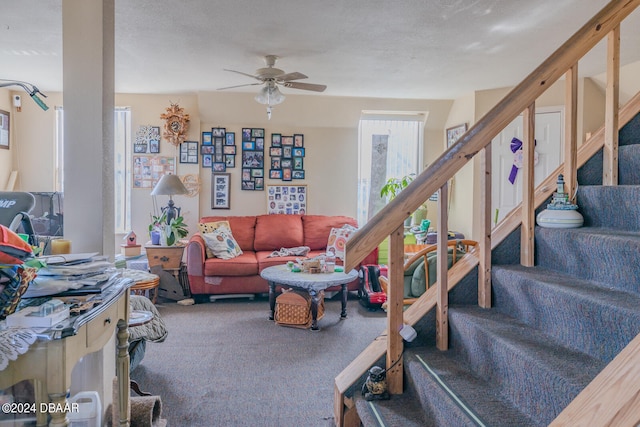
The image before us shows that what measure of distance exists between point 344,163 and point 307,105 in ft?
3.29

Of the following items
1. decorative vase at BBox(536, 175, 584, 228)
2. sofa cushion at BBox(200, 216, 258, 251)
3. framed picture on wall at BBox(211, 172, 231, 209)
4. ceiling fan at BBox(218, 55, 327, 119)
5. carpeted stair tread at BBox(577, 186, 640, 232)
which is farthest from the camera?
framed picture on wall at BBox(211, 172, 231, 209)

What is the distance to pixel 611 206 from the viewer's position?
1.92m

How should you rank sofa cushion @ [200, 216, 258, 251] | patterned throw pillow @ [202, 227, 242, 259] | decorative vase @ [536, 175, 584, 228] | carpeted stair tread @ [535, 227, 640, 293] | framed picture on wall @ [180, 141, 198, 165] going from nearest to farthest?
1. carpeted stair tread @ [535, 227, 640, 293]
2. decorative vase @ [536, 175, 584, 228]
3. patterned throw pillow @ [202, 227, 242, 259]
4. sofa cushion @ [200, 216, 258, 251]
5. framed picture on wall @ [180, 141, 198, 165]

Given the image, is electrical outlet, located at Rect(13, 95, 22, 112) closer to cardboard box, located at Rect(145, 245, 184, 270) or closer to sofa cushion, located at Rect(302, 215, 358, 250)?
cardboard box, located at Rect(145, 245, 184, 270)

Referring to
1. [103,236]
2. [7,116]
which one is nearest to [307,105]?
[7,116]

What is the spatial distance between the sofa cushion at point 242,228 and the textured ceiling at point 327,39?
1.74 meters

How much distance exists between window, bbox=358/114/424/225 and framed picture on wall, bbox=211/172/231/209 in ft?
6.47

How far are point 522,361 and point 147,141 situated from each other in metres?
5.52

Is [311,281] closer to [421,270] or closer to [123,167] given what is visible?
[421,270]

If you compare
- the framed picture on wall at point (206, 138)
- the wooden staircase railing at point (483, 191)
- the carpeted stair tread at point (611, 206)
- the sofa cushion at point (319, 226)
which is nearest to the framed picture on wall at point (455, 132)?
the sofa cushion at point (319, 226)

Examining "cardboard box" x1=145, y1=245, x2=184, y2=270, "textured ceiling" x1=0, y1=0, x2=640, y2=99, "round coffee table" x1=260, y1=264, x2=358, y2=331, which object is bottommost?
"round coffee table" x1=260, y1=264, x2=358, y2=331

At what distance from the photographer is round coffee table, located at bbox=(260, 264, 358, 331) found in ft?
12.3

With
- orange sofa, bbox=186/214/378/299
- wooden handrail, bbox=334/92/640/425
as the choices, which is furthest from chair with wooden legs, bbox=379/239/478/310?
orange sofa, bbox=186/214/378/299

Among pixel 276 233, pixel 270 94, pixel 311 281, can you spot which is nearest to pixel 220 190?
pixel 276 233
